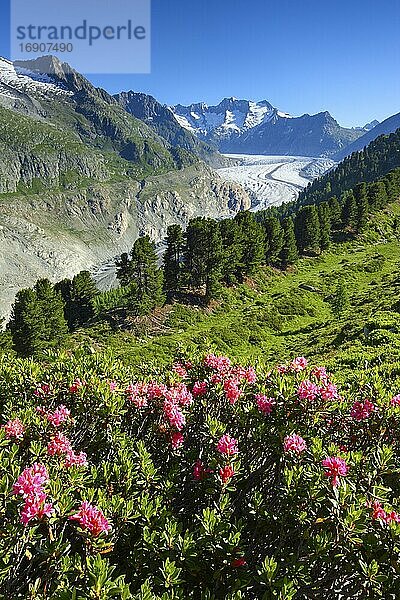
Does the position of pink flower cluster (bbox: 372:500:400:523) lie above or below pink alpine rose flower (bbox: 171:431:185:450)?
below

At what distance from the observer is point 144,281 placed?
43.7 m

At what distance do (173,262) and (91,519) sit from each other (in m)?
46.2

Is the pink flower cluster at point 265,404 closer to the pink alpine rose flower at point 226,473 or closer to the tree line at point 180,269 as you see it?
the pink alpine rose flower at point 226,473

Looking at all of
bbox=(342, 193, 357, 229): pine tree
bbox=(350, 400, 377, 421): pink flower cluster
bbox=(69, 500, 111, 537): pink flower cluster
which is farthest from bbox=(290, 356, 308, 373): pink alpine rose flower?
bbox=(342, 193, 357, 229): pine tree

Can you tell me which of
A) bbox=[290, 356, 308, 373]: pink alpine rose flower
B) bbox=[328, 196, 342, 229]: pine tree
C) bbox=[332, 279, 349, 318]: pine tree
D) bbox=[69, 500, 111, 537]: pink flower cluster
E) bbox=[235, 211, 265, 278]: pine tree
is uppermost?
bbox=[328, 196, 342, 229]: pine tree

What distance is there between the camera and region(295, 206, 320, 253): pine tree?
6325cm

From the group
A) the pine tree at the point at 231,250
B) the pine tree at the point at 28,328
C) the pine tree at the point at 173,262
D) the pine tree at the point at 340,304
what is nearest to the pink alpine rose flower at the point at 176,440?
the pine tree at the point at 340,304

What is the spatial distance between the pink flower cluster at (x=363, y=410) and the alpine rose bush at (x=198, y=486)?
0.02 metres

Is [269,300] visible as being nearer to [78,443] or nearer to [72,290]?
[72,290]

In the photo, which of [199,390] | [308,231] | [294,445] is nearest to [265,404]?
[294,445]

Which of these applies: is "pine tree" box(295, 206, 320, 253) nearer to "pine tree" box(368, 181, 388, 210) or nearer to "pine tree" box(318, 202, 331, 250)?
"pine tree" box(318, 202, 331, 250)

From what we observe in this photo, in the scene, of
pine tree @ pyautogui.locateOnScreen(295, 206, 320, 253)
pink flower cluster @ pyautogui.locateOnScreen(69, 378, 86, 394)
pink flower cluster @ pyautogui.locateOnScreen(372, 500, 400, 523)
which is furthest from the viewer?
pine tree @ pyautogui.locateOnScreen(295, 206, 320, 253)

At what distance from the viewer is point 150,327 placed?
133 ft

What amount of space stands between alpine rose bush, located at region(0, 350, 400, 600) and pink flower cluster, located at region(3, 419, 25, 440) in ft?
0.05
